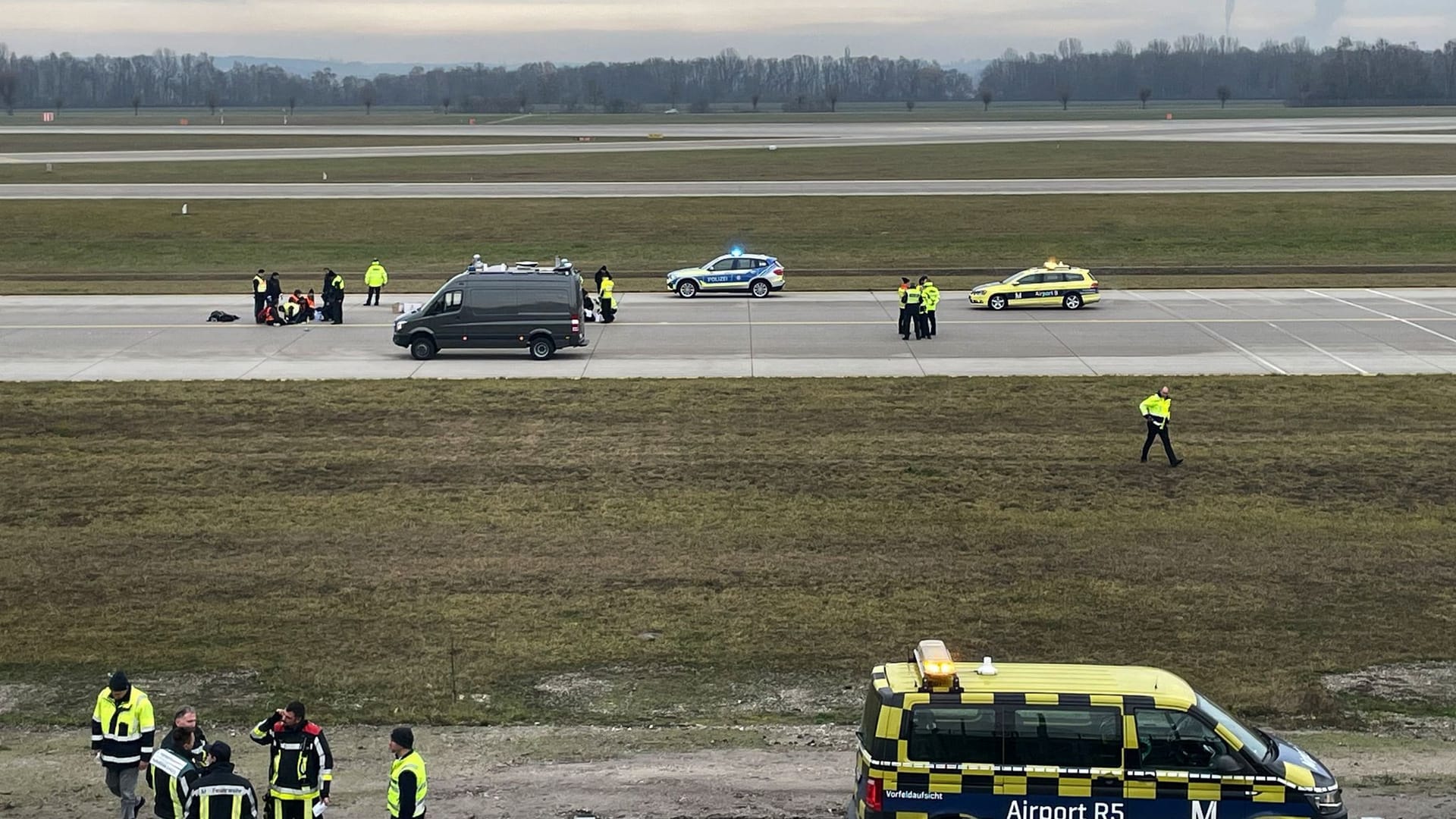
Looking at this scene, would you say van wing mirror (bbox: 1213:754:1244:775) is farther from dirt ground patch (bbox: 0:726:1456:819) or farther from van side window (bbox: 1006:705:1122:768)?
dirt ground patch (bbox: 0:726:1456:819)

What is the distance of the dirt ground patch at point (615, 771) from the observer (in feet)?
42.1

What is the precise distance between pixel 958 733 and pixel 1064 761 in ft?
2.76

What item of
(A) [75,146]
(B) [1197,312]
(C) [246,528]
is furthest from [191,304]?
(A) [75,146]

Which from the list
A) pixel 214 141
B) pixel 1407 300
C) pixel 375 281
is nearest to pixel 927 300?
pixel 1407 300

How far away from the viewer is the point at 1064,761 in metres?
11.5

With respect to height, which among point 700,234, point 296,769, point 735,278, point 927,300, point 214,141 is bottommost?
point 296,769

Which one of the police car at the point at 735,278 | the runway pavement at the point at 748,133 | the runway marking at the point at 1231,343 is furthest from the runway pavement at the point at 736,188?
the runway marking at the point at 1231,343

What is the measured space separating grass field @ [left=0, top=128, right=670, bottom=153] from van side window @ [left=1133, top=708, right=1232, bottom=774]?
116m

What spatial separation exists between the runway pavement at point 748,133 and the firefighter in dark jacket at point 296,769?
98.3 m

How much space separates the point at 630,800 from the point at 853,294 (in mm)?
36653

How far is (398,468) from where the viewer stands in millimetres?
26062

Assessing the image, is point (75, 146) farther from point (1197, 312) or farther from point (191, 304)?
point (1197, 312)

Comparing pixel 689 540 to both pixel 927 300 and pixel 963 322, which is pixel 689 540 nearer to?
pixel 927 300

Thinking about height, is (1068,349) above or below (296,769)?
below
